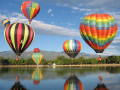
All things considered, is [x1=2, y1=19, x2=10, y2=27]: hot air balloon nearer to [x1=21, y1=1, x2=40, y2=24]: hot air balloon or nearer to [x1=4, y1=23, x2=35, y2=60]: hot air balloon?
[x1=21, y1=1, x2=40, y2=24]: hot air balloon

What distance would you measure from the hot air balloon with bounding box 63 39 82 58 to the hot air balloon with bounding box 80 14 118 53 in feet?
97.3

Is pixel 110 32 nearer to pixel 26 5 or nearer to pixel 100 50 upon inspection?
pixel 100 50

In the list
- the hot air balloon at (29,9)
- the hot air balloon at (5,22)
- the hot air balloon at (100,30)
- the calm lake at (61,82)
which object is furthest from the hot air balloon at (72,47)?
the calm lake at (61,82)

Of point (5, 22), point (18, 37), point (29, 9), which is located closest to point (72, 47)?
point (29, 9)

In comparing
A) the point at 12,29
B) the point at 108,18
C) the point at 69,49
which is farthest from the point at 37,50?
the point at 108,18

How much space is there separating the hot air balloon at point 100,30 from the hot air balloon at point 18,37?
14515 mm

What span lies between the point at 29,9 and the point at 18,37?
50.9 ft

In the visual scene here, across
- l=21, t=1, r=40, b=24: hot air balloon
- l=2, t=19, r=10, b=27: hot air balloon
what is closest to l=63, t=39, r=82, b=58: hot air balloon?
l=21, t=1, r=40, b=24: hot air balloon

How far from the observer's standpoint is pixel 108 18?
42062mm

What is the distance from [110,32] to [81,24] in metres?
7.22

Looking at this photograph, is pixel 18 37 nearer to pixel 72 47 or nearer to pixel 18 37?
pixel 18 37

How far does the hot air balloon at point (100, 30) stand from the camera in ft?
136

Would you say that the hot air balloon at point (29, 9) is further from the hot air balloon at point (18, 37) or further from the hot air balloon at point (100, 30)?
the hot air balloon at point (100, 30)

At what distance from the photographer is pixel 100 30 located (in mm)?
41438
